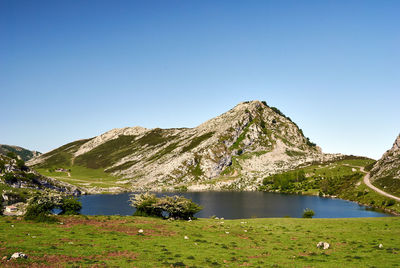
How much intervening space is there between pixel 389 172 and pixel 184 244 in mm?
155658

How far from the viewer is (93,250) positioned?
28.4 meters

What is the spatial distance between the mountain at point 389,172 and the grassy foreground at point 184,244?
102222 mm

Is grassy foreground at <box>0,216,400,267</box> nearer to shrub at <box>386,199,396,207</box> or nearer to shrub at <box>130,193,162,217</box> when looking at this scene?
shrub at <box>130,193,162,217</box>

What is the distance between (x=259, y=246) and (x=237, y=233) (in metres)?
7.13

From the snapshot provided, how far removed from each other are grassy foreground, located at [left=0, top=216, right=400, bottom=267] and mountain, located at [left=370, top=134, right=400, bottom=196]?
335 ft

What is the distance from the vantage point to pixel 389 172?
14938 cm

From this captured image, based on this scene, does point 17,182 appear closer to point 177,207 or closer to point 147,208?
point 147,208

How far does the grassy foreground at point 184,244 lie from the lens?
87.1 ft

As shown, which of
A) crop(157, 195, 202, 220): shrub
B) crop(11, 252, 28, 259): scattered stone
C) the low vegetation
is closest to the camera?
crop(11, 252, 28, 259): scattered stone

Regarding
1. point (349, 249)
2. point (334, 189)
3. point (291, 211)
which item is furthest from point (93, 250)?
point (334, 189)

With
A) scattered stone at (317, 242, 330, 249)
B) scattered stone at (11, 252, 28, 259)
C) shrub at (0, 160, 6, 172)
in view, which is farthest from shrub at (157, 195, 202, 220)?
shrub at (0, 160, 6, 172)

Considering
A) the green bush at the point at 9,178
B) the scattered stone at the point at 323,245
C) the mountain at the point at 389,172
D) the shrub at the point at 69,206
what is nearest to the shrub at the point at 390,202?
the mountain at the point at 389,172

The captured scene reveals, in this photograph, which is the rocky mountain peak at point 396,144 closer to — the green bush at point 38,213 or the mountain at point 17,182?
the mountain at point 17,182

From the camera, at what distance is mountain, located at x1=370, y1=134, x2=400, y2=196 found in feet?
434
